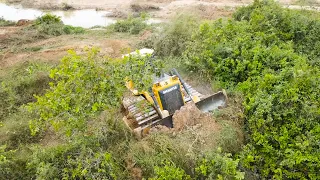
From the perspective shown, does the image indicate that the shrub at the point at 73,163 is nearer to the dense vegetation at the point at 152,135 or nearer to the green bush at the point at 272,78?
the dense vegetation at the point at 152,135

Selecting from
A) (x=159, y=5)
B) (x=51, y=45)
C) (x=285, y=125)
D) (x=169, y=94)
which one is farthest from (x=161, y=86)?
(x=159, y=5)

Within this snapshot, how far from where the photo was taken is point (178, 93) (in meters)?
6.73

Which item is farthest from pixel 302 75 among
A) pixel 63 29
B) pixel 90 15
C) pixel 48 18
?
pixel 90 15

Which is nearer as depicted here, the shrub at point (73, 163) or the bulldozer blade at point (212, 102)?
the shrub at point (73, 163)

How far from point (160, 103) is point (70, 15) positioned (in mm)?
15053

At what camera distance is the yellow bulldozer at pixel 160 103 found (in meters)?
6.51

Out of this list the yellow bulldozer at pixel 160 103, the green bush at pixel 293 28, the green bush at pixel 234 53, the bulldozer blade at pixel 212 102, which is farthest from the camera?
the green bush at pixel 293 28

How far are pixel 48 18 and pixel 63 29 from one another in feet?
4.07

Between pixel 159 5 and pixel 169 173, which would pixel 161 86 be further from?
pixel 159 5

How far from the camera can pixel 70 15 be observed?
19.6m

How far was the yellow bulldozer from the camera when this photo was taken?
651 cm

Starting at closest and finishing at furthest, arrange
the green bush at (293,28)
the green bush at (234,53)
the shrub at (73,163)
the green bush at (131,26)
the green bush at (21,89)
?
the shrub at (73,163), the green bush at (234,53), the green bush at (21,89), the green bush at (293,28), the green bush at (131,26)

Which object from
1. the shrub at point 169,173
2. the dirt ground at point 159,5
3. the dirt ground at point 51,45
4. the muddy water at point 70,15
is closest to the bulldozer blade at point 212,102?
the shrub at point 169,173

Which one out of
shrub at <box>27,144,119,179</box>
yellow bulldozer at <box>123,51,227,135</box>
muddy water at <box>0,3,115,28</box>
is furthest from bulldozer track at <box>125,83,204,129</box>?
muddy water at <box>0,3,115,28</box>
